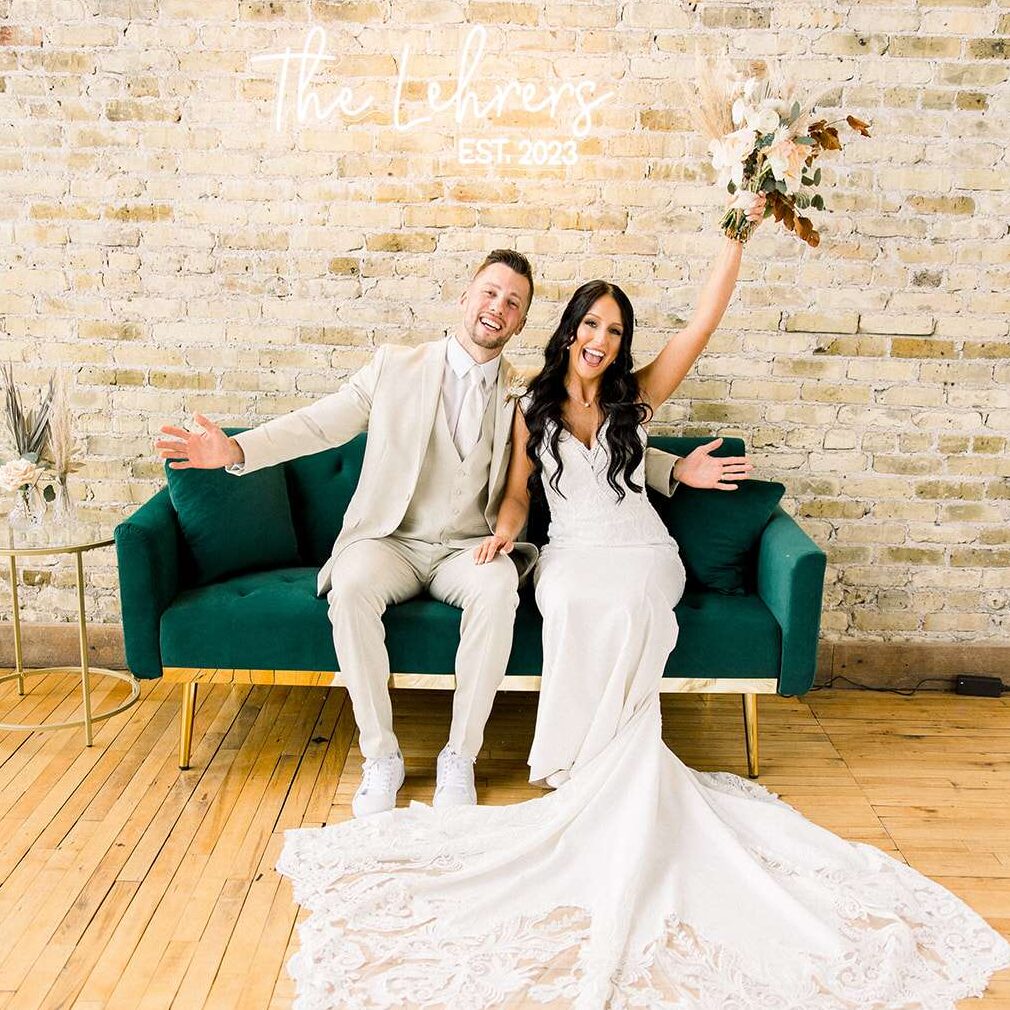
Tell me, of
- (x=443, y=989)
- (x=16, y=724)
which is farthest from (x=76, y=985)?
(x=16, y=724)

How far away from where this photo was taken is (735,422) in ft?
11.0

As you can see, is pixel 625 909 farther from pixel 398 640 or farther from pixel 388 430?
pixel 388 430

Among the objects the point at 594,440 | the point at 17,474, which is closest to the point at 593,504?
the point at 594,440

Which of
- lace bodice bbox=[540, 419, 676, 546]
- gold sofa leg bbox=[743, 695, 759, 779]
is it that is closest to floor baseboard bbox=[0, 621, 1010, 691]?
gold sofa leg bbox=[743, 695, 759, 779]

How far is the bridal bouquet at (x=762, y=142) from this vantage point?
259 cm

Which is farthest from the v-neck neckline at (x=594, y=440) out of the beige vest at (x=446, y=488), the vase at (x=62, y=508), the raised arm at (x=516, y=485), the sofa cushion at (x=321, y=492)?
the vase at (x=62, y=508)

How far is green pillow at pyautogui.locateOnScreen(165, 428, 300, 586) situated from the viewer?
293 centimetres

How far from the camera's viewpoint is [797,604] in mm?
2646

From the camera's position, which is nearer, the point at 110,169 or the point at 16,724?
the point at 16,724

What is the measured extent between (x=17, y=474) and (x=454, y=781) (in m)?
1.46

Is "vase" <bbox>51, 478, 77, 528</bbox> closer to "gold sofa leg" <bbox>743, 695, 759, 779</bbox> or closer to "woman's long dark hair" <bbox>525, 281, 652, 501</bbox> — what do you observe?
"woman's long dark hair" <bbox>525, 281, 652, 501</bbox>

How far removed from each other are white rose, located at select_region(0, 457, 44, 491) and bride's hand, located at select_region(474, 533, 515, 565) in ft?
4.12

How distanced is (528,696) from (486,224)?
1.54 meters

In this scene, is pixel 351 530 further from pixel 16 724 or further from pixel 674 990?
pixel 674 990
